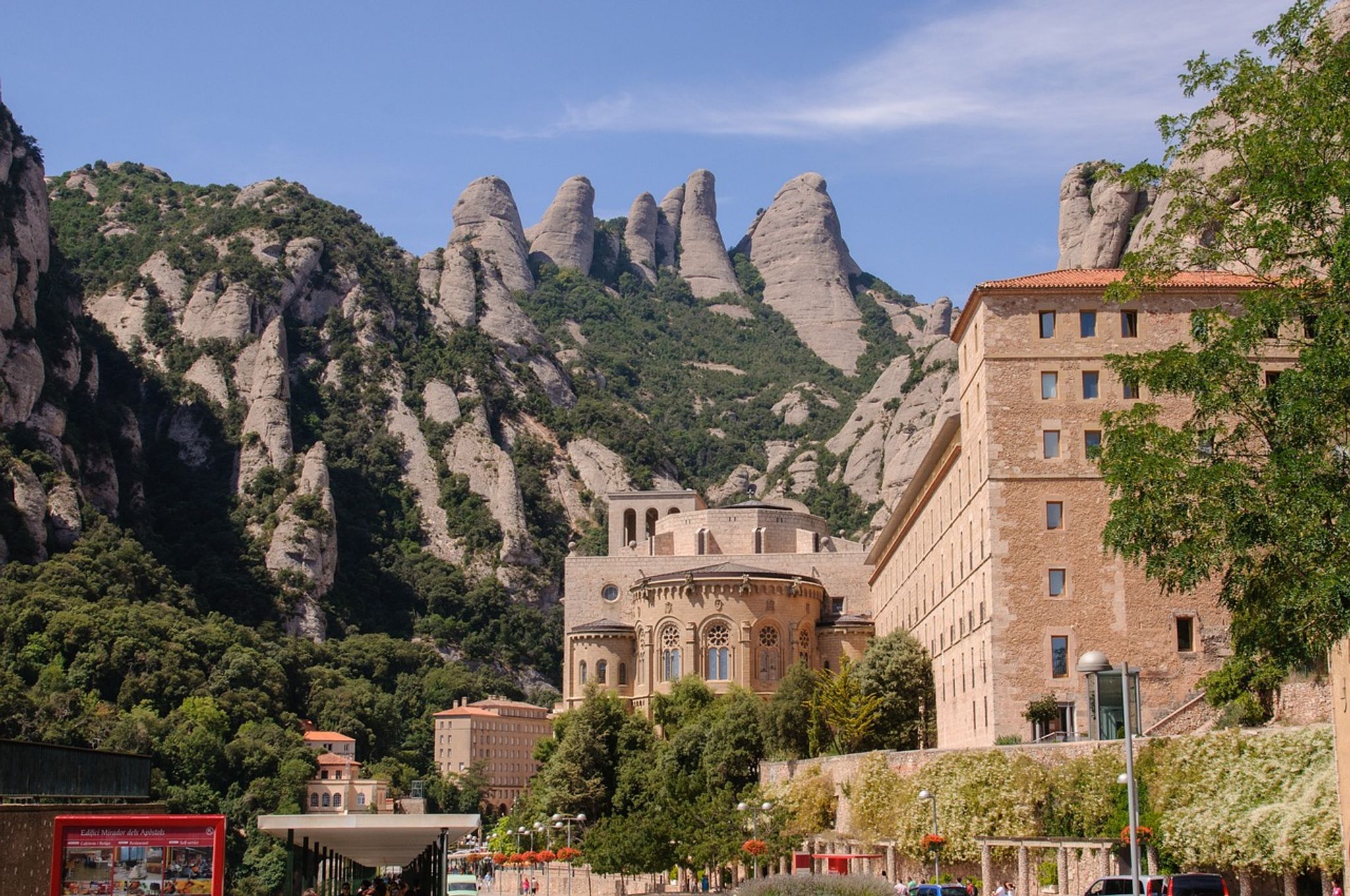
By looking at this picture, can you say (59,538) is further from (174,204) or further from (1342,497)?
(1342,497)

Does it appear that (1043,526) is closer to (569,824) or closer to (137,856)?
(569,824)

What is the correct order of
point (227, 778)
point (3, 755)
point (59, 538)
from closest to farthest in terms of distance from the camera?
point (3, 755) < point (227, 778) < point (59, 538)

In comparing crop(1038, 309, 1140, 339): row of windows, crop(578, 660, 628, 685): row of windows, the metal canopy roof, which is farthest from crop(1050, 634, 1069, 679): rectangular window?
crop(578, 660, 628, 685): row of windows

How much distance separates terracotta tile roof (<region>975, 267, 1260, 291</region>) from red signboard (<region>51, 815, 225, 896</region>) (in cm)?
3875

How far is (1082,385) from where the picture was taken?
174ft

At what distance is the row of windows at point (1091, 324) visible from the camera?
53.2m

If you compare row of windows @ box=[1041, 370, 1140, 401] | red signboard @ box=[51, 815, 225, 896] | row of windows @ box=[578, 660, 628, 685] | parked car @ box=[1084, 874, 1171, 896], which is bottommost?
parked car @ box=[1084, 874, 1171, 896]

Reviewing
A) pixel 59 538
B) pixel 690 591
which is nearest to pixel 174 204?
pixel 59 538

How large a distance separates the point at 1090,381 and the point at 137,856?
130 ft

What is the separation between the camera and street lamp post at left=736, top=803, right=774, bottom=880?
54.0 meters

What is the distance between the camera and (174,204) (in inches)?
7598

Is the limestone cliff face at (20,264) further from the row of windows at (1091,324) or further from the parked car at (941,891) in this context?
the parked car at (941,891)

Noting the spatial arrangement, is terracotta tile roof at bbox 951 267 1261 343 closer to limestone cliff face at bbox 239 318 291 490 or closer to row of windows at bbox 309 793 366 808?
row of windows at bbox 309 793 366 808

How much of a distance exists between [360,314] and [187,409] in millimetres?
24572
